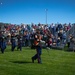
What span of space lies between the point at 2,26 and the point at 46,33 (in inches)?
398

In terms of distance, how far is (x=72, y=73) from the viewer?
1431 centimetres

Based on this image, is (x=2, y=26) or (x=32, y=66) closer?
(x=32, y=66)

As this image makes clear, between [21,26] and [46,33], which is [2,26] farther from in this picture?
[46,33]

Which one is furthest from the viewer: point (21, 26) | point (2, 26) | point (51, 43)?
point (2, 26)

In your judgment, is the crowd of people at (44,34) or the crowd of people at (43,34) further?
the crowd of people at (43,34)

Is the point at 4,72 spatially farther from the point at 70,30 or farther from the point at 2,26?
the point at 2,26

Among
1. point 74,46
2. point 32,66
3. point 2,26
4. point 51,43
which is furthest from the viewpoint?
point 2,26

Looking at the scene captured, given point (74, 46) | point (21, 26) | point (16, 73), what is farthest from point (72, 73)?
point (21, 26)

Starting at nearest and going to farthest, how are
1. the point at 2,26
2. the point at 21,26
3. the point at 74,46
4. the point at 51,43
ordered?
1. the point at 74,46
2. the point at 51,43
3. the point at 21,26
4. the point at 2,26

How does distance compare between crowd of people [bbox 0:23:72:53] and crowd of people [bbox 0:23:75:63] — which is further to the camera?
crowd of people [bbox 0:23:72:53]

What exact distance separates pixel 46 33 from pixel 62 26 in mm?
3850

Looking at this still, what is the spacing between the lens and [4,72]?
14.2m

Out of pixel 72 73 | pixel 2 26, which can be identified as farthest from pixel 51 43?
A: pixel 72 73

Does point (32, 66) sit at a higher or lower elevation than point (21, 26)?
lower
